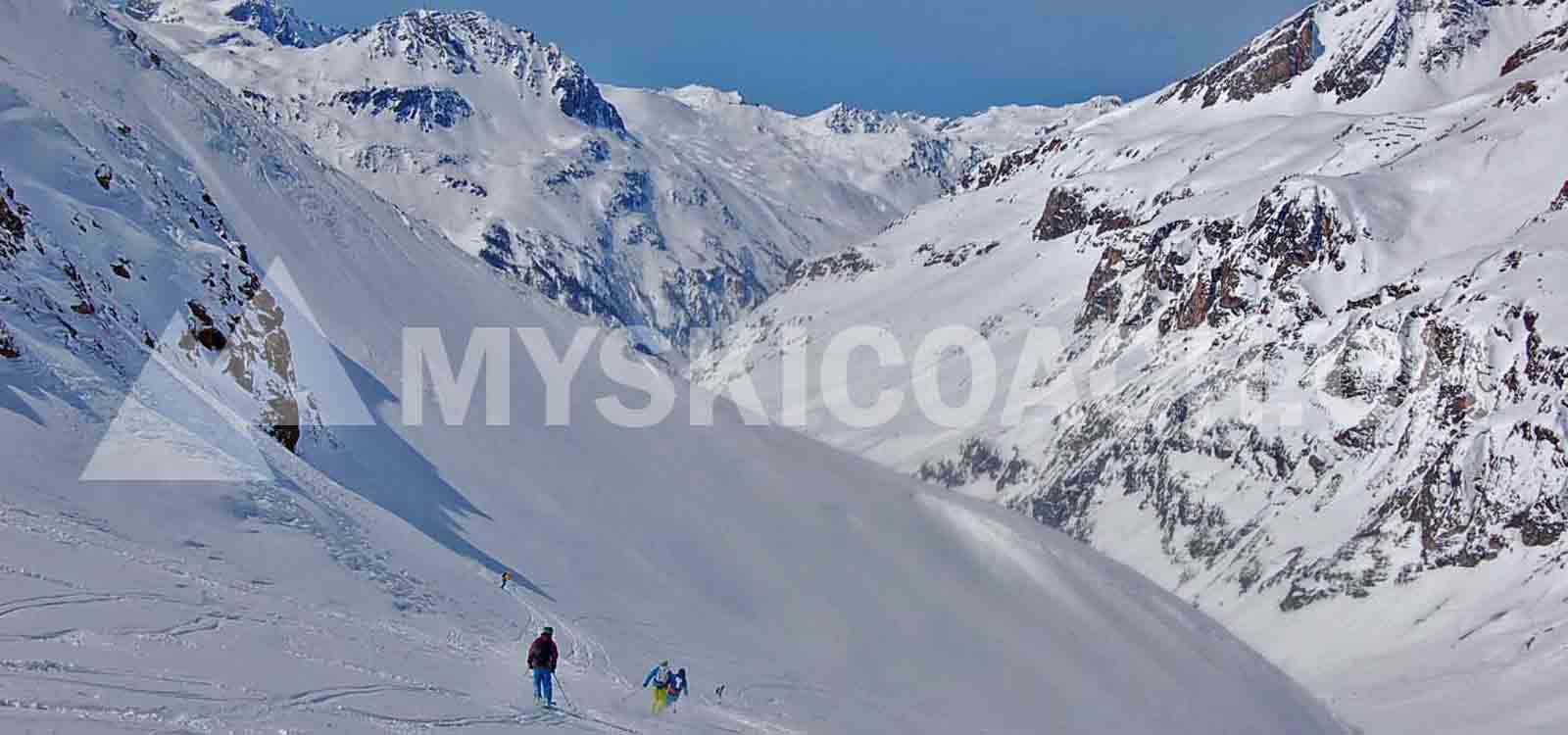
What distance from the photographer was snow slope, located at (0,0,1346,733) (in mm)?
26812

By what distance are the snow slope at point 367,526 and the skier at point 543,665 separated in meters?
0.73

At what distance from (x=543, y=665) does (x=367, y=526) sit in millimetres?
15349

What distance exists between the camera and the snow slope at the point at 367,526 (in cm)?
2681

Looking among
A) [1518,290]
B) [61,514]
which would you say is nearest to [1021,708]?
[61,514]

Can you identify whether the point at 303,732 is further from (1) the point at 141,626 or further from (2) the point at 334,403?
(2) the point at 334,403

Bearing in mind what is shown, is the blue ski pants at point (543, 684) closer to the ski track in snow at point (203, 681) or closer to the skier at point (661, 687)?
the ski track in snow at point (203, 681)

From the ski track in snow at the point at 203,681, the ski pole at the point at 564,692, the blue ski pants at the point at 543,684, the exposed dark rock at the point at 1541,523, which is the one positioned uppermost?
the ski track in snow at the point at 203,681

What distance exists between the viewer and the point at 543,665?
2947cm

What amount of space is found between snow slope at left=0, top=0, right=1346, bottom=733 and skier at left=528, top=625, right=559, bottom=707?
2.38 ft

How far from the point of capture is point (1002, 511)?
106 metres

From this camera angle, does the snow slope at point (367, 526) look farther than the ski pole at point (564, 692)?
No

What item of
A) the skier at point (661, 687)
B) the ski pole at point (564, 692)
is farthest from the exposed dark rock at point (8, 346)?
the skier at point (661, 687)

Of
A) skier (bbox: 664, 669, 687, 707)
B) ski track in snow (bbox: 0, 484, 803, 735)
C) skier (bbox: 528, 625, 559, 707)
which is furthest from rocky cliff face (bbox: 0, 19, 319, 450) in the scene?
skier (bbox: 664, 669, 687, 707)

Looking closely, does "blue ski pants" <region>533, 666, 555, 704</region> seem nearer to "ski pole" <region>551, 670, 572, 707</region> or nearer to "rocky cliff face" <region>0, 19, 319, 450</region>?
"ski pole" <region>551, 670, 572, 707</region>
